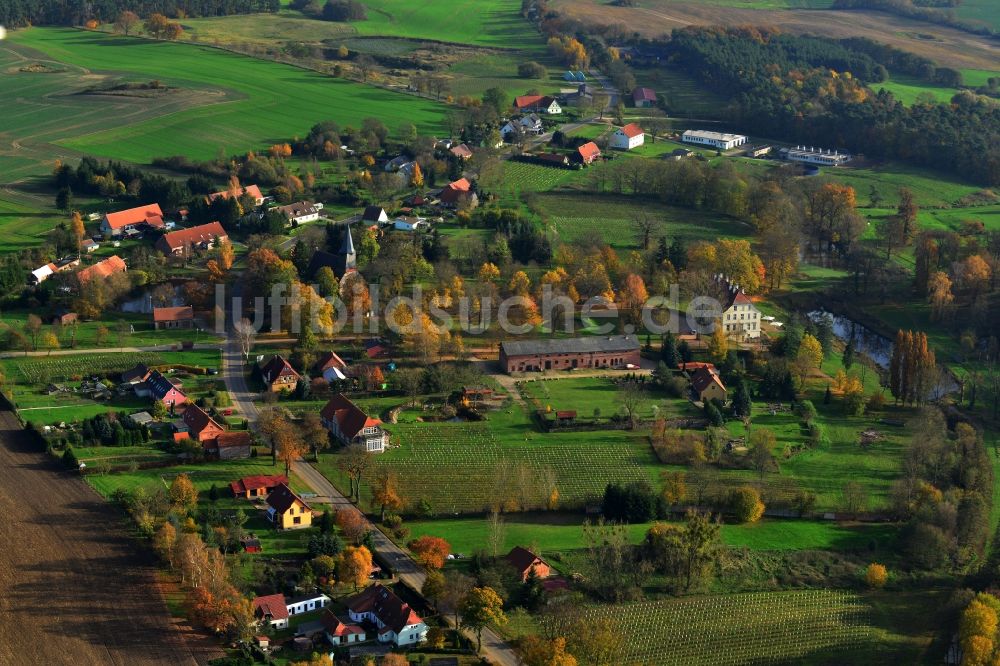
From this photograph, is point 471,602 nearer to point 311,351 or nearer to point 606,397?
A: point 606,397

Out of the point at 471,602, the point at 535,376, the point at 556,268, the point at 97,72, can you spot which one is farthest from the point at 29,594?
the point at 97,72

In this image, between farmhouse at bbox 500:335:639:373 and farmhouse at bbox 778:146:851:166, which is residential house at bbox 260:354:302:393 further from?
farmhouse at bbox 778:146:851:166

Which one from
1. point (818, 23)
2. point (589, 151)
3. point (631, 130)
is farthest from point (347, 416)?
point (818, 23)

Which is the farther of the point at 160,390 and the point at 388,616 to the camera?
the point at 160,390

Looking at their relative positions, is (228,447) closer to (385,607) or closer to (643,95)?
(385,607)

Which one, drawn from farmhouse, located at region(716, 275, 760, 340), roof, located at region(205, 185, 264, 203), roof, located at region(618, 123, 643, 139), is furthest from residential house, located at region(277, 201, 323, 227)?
roof, located at region(618, 123, 643, 139)

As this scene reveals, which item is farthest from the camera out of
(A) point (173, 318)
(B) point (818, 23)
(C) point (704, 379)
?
(B) point (818, 23)

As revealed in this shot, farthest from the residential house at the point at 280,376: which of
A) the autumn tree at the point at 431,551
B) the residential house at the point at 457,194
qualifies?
the residential house at the point at 457,194

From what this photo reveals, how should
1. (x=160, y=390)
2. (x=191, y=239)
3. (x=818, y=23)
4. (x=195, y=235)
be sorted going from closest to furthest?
(x=160, y=390) < (x=191, y=239) < (x=195, y=235) < (x=818, y=23)
